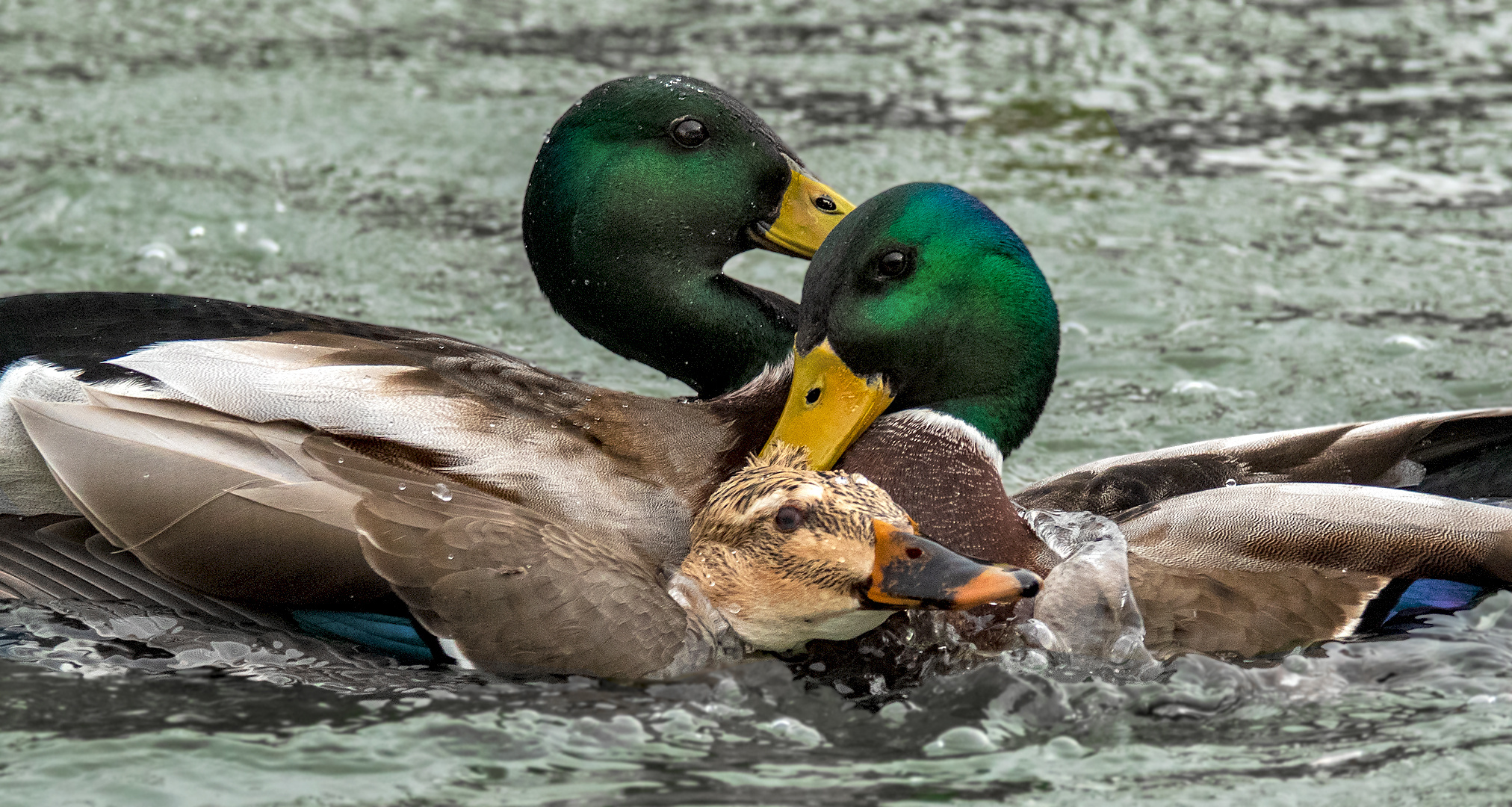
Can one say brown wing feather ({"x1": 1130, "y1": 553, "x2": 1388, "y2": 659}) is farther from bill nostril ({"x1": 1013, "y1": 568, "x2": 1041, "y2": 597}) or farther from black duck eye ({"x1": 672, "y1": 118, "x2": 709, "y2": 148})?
black duck eye ({"x1": 672, "y1": 118, "x2": 709, "y2": 148})

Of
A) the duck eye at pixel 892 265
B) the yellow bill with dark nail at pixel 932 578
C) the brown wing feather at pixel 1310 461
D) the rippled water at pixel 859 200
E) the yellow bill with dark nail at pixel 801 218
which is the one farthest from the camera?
the yellow bill with dark nail at pixel 801 218

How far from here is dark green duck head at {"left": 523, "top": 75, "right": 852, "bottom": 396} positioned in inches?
190

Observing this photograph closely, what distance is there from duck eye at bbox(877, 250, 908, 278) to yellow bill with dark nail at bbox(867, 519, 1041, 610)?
30.6 inches

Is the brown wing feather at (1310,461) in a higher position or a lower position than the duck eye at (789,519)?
lower

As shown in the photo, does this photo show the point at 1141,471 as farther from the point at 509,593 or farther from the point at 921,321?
the point at 509,593

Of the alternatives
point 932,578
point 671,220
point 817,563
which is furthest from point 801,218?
point 932,578

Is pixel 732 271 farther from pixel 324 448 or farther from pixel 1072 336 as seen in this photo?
pixel 324 448

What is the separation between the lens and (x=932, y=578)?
388 cm

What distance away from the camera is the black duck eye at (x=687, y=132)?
4863mm

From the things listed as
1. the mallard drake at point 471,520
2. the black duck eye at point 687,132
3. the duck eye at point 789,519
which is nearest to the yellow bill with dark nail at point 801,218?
the black duck eye at point 687,132

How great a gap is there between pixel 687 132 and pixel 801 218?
16.4 inches

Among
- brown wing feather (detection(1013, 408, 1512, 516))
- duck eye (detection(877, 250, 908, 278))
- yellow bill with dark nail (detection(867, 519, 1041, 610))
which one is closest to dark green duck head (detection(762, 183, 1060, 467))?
duck eye (detection(877, 250, 908, 278))

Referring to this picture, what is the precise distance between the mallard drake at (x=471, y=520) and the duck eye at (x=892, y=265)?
578mm

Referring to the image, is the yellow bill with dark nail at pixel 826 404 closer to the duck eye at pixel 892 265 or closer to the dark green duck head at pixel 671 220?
the duck eye at pixel 892 265
